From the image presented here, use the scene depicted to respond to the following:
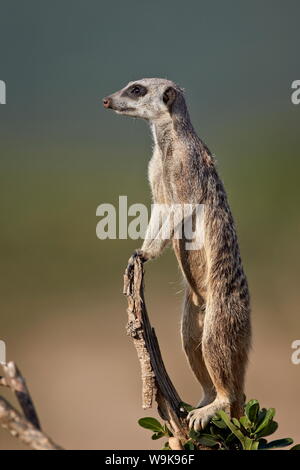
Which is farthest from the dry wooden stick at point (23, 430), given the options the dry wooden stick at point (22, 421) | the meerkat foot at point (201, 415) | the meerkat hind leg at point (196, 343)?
the meerkat hind leg at point (196, 343)

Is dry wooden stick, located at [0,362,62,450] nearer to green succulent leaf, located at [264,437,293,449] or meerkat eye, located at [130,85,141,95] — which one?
green succulent leaf, located at [264,437,293,449]

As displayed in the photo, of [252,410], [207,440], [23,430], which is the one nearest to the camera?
[23,430]

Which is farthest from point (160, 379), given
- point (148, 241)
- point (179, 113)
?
point (179, 113)

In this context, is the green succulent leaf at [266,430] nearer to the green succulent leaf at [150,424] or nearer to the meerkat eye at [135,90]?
the green succulent leaf at [150,424]

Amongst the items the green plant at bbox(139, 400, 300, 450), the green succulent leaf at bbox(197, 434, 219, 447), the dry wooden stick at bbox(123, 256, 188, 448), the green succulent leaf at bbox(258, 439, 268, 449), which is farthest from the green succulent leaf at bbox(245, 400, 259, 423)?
the dry wooden stick at bbox(123, 256, 188, 448)

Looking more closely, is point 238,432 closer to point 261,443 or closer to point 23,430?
point 261,443

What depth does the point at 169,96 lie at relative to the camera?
3852 millimetres

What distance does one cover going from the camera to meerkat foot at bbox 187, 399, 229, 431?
3.28 meters

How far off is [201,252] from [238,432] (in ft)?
3.43

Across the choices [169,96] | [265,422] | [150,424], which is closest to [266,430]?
[265,422]

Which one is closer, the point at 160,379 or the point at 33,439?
the point at 33,439
